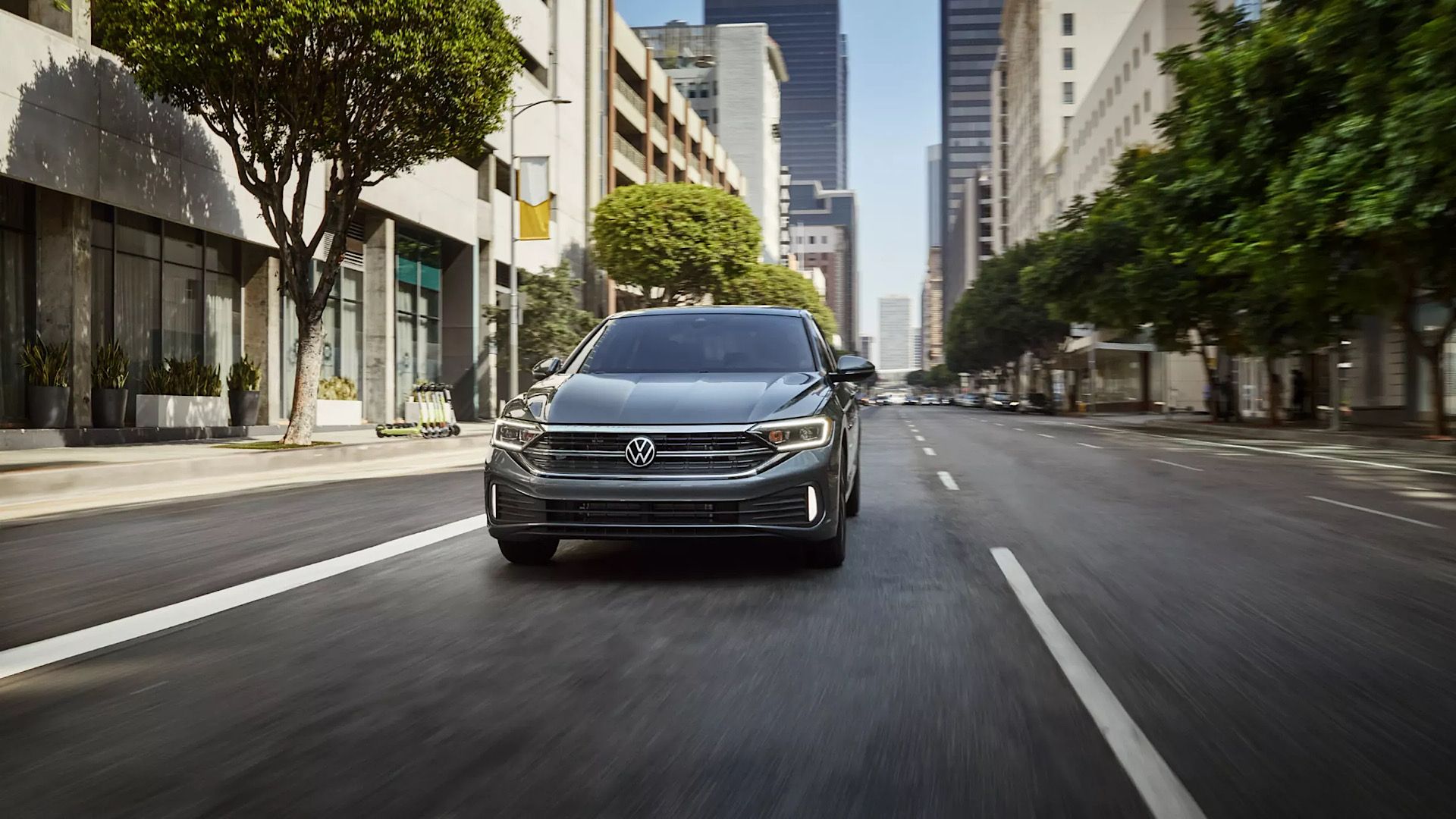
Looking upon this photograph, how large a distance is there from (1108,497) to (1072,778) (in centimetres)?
851

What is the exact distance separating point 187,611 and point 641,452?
7.23 feet

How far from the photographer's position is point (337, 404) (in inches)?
1019

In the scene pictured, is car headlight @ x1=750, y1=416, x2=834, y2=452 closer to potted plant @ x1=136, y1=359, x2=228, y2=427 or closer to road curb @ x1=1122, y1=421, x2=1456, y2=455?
potted plant @ x1=136, y1=359, x2=228, y2=427

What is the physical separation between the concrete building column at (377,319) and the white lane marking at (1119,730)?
26448mm

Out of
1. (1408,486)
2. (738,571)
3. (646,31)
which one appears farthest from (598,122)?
(646,31)

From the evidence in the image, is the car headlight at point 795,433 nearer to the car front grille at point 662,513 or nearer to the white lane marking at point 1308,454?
the car front grille at point 662,513

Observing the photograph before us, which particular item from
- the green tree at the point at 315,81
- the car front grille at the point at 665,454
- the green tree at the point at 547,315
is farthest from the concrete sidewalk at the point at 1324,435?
the car front grille at the point at 665,454

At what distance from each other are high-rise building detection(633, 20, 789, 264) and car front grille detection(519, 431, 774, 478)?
334 feet

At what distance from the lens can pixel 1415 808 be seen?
284cm

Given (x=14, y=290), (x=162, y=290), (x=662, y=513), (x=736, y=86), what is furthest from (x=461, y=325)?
(x=736, y=86)

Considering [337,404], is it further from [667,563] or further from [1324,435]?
[1324,435]

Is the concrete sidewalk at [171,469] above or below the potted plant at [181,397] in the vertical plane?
below

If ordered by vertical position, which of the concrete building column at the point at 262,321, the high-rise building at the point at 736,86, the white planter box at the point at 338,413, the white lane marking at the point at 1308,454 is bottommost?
the white lane marking at the point at 1308,454

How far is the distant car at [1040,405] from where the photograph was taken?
224ft
